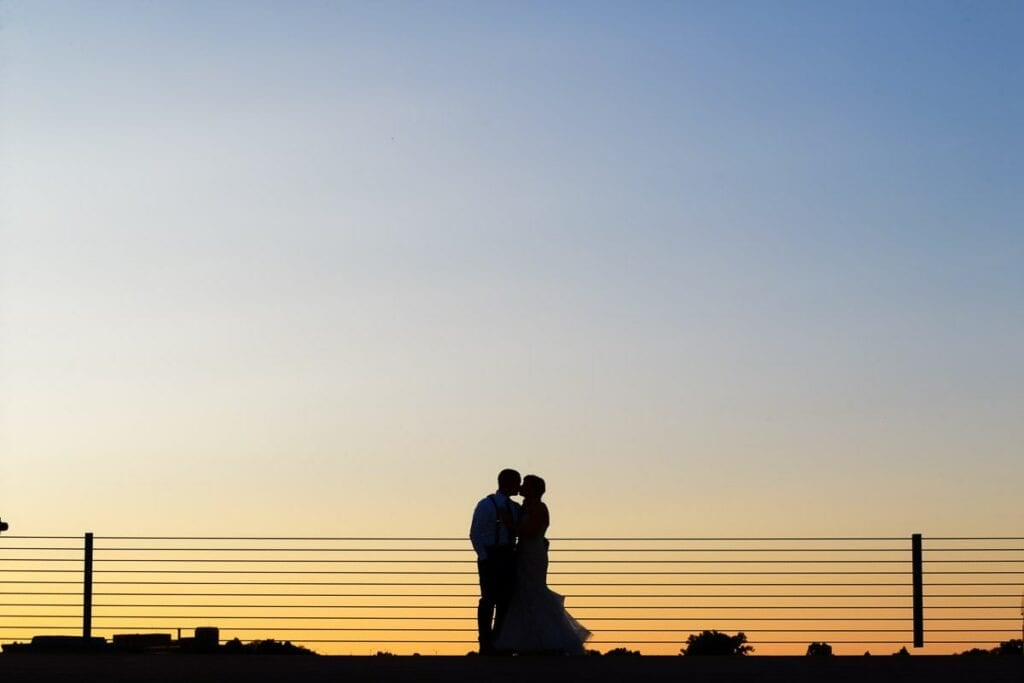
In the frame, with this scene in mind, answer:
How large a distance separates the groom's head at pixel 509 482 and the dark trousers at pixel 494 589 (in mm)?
452

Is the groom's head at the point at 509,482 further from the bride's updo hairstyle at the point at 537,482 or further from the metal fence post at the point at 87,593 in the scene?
the metal fence post at the point at 87,593

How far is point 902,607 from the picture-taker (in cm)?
1398

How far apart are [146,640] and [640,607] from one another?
4288mm

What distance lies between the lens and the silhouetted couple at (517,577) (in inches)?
521

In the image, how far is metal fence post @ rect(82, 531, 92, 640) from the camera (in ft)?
47.7

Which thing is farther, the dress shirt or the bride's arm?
the bride's arm

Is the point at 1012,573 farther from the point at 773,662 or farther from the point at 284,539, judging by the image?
the point at 284,539

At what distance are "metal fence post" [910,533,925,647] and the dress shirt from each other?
356 centimetres

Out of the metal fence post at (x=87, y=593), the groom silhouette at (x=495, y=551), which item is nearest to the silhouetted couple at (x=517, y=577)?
the groom silhouette at (x=495, y=551)

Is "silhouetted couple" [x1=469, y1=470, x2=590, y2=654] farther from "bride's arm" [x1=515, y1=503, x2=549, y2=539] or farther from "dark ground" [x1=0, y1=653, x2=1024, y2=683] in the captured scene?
"dark ground" [x1=0, y1=653, x2=1024, y2=683]

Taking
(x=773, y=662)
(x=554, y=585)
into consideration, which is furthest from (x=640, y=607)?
(x=773, y=662)

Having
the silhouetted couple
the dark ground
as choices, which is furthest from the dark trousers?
the dark ground

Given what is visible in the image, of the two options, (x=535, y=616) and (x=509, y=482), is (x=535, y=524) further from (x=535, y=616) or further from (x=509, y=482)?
(x=535, y=616)

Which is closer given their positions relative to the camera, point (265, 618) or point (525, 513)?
point (525, 513)
